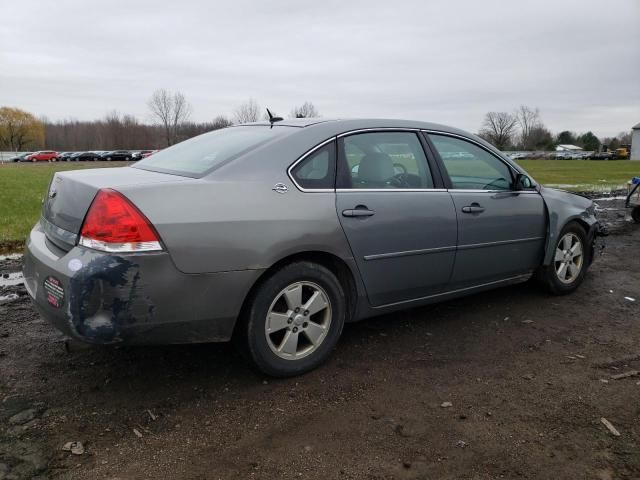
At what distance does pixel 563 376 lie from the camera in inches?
137

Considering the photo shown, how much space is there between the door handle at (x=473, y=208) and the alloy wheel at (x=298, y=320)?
1379mm

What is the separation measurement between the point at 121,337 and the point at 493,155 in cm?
329

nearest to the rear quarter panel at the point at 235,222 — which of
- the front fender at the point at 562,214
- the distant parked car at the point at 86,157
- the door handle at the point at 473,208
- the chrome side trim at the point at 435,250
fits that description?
the chrome side trim at the point at 435,250

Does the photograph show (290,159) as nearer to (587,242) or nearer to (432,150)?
(432,150)

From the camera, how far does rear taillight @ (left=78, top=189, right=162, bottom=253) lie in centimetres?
276

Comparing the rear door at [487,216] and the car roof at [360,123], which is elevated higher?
the car roof at [360,123]

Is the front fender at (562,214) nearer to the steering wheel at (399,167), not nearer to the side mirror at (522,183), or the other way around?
the side mirror at (522,183)

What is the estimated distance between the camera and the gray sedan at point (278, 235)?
9.21 feet

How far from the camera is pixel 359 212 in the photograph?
11.6 feet

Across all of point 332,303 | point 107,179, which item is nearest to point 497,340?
point 332,303

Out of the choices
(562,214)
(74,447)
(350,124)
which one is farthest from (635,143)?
(74,447)

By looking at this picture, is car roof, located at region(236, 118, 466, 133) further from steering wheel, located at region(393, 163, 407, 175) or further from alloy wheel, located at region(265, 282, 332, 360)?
alloy wheel, located at region(265, 282, 332, 360)

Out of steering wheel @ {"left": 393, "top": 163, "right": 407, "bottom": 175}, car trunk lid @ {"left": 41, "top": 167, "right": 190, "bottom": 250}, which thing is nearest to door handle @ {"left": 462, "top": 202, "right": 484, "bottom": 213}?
steering wheel @ {"left": 393, "top": 163, "right": 407, "bottom": 175}

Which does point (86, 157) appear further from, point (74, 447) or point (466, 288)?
point (74, 447)
